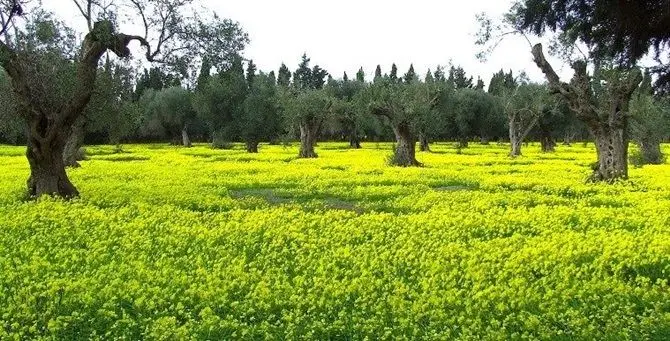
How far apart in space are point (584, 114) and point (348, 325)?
2762 cm

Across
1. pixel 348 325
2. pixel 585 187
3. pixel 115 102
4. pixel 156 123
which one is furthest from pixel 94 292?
pixel 156 123

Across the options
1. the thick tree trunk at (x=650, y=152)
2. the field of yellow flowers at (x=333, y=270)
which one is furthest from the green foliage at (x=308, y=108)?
the field of yellow flowers at (x=333, y=270)

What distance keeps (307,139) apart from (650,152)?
92.9 ft

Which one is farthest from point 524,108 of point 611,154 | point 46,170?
point 46,170

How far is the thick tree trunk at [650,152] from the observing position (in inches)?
2142

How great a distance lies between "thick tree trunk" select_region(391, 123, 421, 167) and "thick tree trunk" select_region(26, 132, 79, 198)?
2741 cm

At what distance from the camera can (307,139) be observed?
208 feet

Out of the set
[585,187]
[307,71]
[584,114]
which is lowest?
[585,187]

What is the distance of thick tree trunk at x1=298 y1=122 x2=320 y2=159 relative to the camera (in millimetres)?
62000

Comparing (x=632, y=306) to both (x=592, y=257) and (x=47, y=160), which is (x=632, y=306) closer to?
(x=592, y=257)

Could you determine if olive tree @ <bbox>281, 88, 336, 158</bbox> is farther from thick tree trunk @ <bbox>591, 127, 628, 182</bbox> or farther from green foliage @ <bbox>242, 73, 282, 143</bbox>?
thick tree trunk @ <bbox>591, 127, 628, 182</bbox>

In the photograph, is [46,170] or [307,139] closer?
[46,170]

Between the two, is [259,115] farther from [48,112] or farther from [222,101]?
[48,112]

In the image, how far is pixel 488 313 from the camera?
9.76 m
